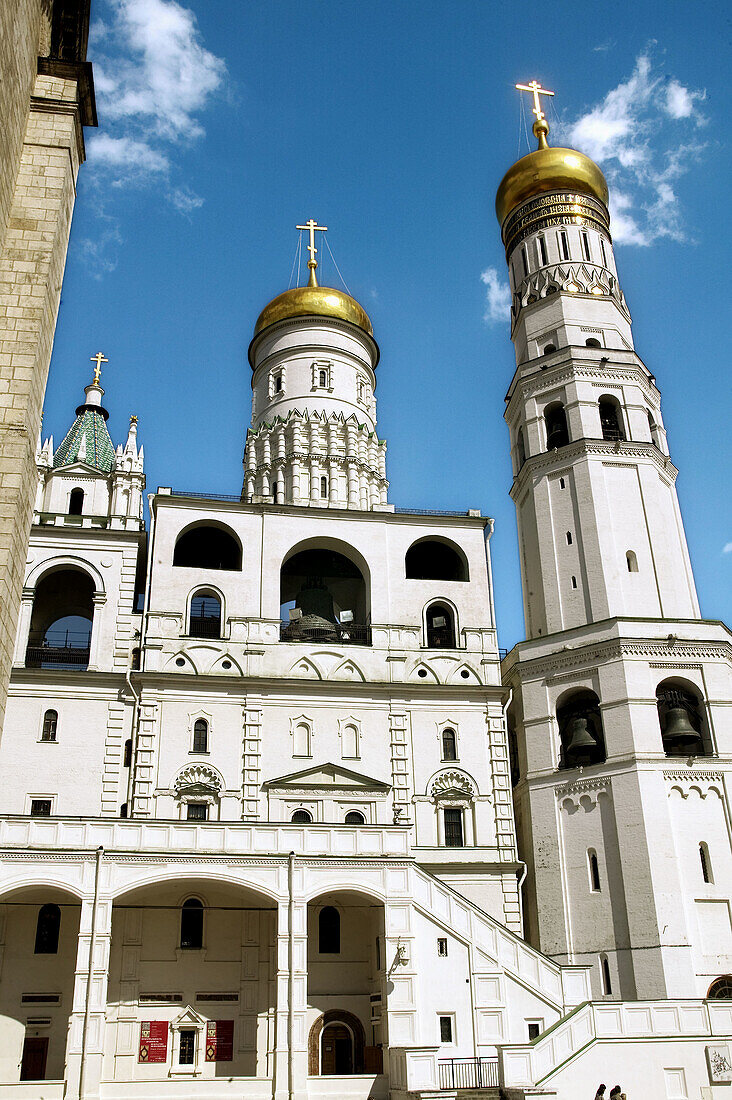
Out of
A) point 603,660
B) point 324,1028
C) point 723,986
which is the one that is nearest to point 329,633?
point 603,660

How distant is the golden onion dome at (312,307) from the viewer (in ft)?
151

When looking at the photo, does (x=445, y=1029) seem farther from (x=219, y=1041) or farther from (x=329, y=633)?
(x=329, y=633)

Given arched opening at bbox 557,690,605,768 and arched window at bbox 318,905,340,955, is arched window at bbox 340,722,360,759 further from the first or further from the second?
arched opening at bbox 557,690,605,768

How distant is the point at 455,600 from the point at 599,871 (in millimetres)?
9953

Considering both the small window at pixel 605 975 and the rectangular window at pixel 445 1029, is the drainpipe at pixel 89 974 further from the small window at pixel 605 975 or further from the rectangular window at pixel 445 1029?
the small window at pixel 605 975

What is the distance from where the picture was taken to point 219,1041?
26.9 metres

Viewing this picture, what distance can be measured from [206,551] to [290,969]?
17.3 meters

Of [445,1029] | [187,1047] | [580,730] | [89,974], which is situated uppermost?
[580,730]

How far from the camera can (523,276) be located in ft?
142

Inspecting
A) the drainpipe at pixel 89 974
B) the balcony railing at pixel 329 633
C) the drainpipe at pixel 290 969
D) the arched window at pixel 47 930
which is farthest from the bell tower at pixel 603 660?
the arched window at pixel 47 930

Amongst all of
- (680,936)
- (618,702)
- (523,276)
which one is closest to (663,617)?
(618,702)

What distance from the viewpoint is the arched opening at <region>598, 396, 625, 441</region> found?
3862cm

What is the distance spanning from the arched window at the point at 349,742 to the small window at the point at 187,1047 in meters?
8.97

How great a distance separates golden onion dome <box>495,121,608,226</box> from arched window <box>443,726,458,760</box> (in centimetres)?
2383
